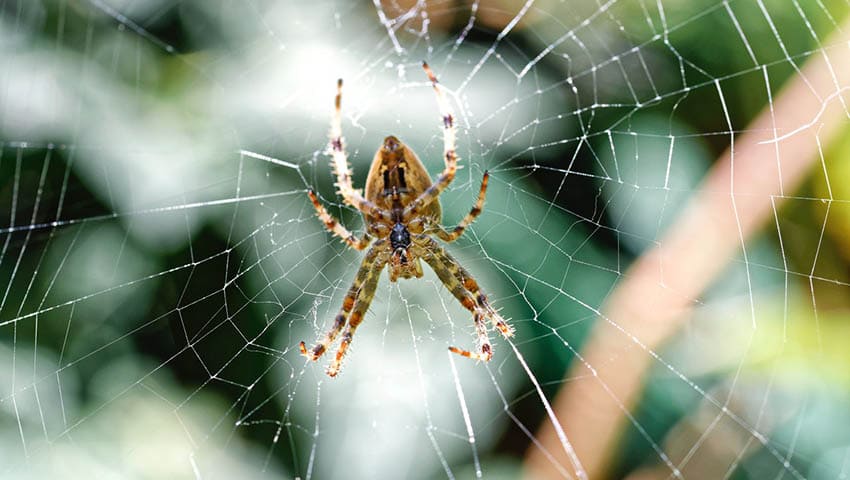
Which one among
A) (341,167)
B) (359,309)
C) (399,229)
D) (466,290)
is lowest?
(359,309)

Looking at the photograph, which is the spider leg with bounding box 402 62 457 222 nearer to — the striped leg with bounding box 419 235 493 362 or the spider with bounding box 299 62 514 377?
the spider with bounding box 299 62 514 377

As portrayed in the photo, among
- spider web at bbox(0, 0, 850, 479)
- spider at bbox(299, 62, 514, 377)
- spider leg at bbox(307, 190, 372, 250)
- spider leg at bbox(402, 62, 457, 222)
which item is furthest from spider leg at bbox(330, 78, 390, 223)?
spider web at bbox(0, 0, 850, 479)

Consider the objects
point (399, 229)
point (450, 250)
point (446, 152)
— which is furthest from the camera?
point (450, 250)

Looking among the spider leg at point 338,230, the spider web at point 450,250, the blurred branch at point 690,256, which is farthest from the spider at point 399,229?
the blurred branch at point 690,256

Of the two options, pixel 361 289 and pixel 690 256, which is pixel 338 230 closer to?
pixel 361 289

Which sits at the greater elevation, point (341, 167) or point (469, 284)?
point (341, 167)

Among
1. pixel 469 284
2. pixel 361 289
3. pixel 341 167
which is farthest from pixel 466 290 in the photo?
pixel 341 167
